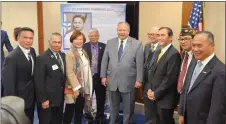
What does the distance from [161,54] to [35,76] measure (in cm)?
136

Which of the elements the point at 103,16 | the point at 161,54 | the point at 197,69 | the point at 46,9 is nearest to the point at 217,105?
the point at 197,69

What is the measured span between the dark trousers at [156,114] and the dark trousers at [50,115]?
3.53 ft

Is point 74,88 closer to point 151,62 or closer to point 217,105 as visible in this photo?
point 151,62

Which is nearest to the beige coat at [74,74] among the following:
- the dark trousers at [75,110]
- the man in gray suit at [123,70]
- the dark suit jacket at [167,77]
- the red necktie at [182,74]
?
the dark trousers at [75,110]

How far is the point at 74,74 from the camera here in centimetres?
337

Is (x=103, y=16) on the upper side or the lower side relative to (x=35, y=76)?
upper

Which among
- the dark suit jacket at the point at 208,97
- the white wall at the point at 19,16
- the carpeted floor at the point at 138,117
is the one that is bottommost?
the carpeted floor at the point at 138,117

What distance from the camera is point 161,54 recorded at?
10.6 ft

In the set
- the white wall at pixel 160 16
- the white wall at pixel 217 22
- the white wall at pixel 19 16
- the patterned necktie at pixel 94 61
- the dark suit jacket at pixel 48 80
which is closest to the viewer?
the dark suit jacket at pixel 48 80

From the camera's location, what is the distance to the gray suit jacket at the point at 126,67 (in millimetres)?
3639

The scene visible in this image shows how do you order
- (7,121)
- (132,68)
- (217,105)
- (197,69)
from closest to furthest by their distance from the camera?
(7,121) < (217,105) < (197,69) < (132,68)

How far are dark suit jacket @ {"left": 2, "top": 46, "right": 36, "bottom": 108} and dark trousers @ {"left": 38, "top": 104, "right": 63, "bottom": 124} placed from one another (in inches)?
8.3

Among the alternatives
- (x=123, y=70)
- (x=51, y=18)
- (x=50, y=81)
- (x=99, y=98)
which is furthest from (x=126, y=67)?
(x=51, y=18)

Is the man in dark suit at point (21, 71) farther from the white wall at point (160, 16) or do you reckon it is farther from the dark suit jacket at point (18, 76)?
the white wall at point (160, 16)
